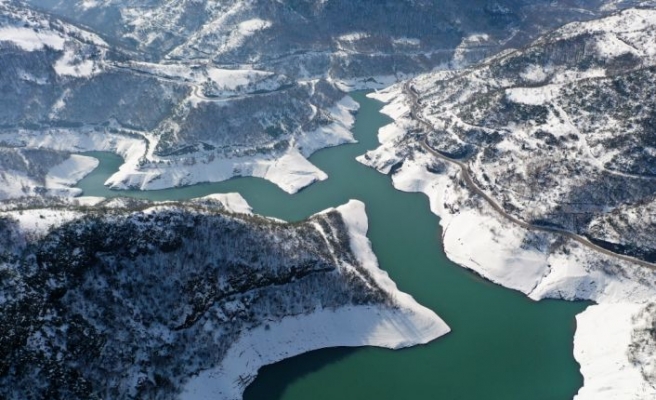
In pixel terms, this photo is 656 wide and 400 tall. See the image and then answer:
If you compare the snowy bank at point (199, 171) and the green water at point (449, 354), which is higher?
the snowy bank at point (199, 171)

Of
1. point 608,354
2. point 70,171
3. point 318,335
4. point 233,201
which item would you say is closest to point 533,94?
point 608,354

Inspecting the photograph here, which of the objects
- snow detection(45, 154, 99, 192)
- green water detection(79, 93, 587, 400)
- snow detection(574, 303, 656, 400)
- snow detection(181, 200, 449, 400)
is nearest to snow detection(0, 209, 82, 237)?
snow detection(181, 200, 449, 400)

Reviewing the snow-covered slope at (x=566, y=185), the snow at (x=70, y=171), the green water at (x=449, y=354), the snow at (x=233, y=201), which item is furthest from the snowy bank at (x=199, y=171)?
the green water at (x=449, y=354)

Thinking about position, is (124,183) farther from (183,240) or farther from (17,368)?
(17,368)

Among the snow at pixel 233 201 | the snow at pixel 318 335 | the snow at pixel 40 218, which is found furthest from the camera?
the snow at pixel 233 201

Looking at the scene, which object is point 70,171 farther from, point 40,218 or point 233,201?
point 40,218

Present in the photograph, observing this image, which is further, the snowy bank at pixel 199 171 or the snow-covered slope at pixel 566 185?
the snowy bank at pixel 199 171

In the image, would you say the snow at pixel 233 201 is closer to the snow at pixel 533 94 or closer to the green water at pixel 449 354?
the green water at pixel 449 354
